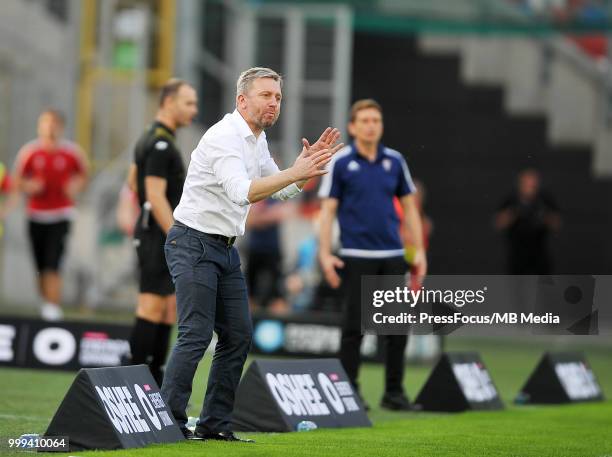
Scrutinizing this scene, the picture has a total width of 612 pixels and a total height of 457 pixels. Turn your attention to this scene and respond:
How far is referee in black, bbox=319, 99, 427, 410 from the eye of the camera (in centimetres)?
1097

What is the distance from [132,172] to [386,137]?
43.2ft

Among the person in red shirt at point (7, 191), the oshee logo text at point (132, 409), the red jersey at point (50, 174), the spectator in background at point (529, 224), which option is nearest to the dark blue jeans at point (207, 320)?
the oshee logo text at point (132, 409)

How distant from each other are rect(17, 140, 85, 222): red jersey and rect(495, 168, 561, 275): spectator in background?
22.9 ft

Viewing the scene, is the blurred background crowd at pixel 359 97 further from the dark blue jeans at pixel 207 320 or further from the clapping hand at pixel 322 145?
the clapping hand at pixel 322 145

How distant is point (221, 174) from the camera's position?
7.84 m

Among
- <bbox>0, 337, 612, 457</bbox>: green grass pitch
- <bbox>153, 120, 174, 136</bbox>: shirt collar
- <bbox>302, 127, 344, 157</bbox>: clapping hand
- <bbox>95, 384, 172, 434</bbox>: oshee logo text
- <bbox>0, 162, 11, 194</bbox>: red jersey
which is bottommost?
<bbox>0, 337, 612, 457</bbox>: green grass pitch

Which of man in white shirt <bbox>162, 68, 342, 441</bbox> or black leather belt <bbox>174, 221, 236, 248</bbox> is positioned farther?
black leather belt <bbox>174, 221, 236, 248</bbox>

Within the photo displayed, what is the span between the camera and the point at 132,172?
1051 centimetres

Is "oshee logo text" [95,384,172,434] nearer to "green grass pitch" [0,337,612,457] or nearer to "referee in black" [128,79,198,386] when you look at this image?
"green grass pitch" [0,337,612,457]

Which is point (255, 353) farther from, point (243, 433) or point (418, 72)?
point (418, 72)

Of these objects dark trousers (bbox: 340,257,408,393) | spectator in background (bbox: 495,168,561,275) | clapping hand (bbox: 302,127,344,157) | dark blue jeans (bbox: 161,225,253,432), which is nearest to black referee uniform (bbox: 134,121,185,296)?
dark trousers (bbox: 340,257,408,393)

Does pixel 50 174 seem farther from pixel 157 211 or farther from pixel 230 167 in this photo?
pixel 230 167

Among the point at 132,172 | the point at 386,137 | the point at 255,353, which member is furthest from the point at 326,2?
the point at 132,172

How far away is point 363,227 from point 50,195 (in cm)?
602
